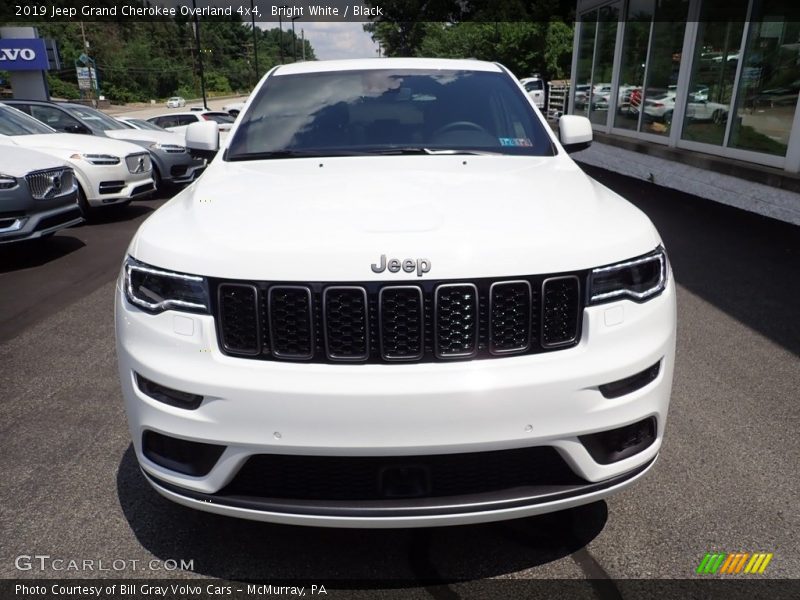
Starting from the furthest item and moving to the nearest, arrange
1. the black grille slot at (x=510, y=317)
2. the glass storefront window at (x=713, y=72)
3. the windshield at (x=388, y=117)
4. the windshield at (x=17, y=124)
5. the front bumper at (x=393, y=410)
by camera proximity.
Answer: the glass storefront window at (x=713, y=72) < the windshield at (x=17, y=124) < the windshield at (x=388, y=117) < the black grille slot at (x=510, y=317) < the front bumper at (x=393, y=410)

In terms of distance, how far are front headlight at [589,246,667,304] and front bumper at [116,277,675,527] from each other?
0.17 feet

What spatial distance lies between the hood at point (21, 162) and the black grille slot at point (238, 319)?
580cm

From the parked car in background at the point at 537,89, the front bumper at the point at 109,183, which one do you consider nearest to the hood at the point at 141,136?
the front bumper at the point at 109,183

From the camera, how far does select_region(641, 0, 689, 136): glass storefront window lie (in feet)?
40.9

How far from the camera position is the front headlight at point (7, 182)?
6.45m

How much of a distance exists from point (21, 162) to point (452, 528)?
651cm

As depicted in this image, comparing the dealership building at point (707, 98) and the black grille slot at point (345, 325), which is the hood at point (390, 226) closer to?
the black grille slot at point (345, 325)

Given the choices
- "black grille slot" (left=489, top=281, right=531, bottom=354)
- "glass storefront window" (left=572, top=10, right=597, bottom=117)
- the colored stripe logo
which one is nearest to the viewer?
→ "black grille slot" (left=489, top=281, right=531, bottom=354)

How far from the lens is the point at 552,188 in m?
2.51

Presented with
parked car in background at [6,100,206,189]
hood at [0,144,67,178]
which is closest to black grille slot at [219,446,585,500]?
hood at [0,144,67,178]

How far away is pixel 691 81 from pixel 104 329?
1118 cm

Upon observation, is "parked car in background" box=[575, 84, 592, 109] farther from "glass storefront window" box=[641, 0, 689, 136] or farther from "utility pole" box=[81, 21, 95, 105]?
"utility pole" box=[81, 21, 95, 105]

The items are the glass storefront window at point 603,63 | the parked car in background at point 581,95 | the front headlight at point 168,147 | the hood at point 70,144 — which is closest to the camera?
the hood at point 70,144

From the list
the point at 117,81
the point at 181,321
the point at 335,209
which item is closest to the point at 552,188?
the point at 335,209
